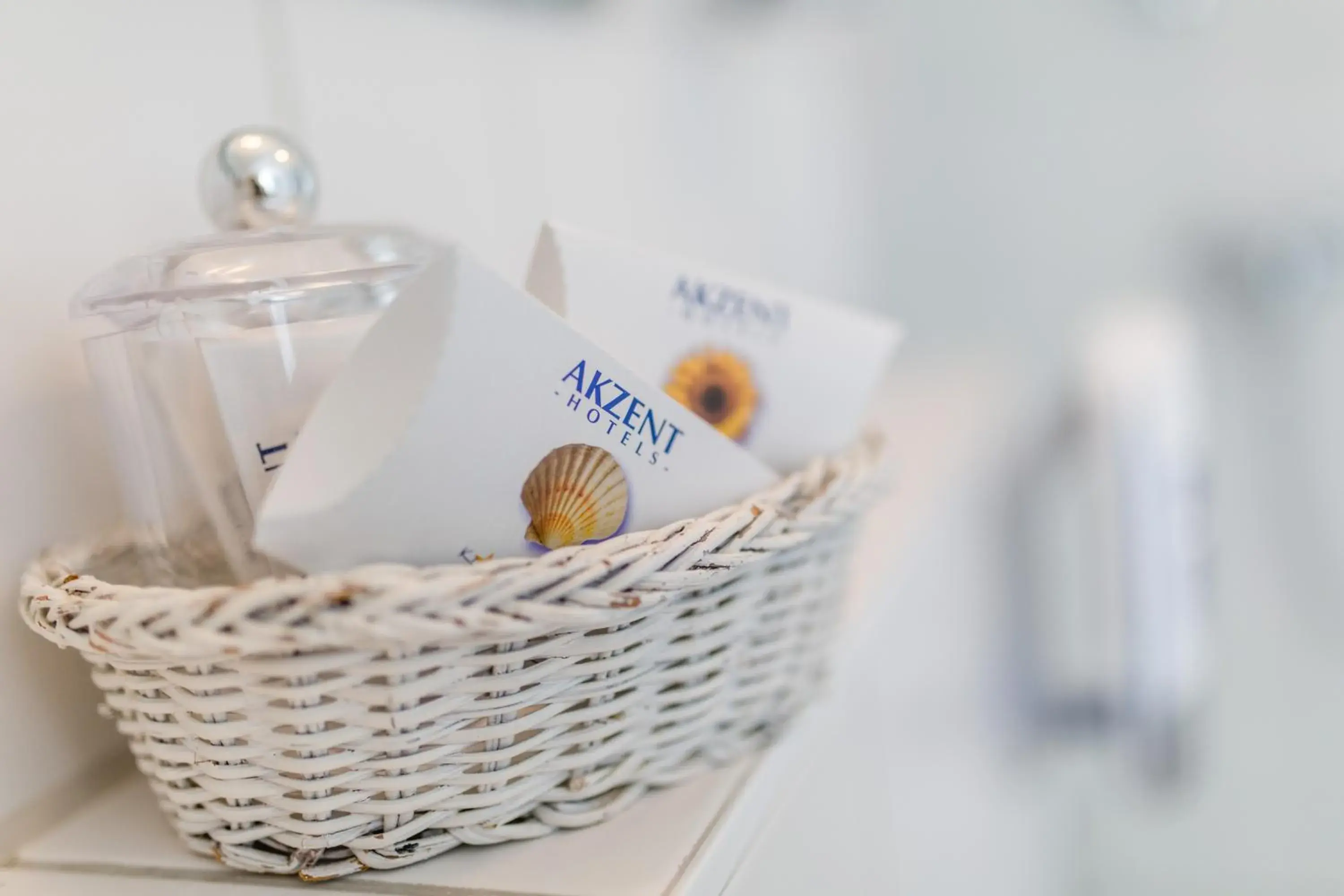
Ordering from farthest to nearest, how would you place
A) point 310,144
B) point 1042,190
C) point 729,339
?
point 1042,190
point 310,144
point 729,339

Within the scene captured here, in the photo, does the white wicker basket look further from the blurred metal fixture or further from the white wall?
the blurred metal fixture

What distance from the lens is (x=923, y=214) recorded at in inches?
44.6

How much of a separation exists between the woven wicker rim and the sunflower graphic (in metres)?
0.08

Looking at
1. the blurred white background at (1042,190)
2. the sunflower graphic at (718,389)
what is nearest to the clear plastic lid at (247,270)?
the sunflower graphic at (718,389)

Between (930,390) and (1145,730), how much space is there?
1.27 ft

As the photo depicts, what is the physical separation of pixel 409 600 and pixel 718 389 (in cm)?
17

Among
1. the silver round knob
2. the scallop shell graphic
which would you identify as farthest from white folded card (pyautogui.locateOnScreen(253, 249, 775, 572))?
the silver round knob

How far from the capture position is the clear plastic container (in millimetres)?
291

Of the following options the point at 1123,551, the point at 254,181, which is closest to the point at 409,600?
the point at 254,181

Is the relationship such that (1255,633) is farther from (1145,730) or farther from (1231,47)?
(1231,47)

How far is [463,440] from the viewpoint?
0.84ft

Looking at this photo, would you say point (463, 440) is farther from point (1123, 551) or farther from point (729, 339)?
point (1123, 551)

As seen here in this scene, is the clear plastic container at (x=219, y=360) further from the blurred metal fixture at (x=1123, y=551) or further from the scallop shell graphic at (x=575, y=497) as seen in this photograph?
the blurred metal fixture at (x=1123, y=551)

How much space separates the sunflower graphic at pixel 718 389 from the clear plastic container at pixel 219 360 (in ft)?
Answer: 0.35
